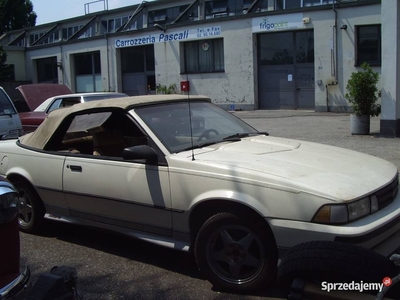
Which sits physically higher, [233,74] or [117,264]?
[233,74]

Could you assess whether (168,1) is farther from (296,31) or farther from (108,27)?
(296,31)

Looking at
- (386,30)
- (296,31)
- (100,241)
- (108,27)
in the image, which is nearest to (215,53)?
(296,31)

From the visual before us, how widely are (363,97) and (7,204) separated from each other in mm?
11332

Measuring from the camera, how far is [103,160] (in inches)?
179

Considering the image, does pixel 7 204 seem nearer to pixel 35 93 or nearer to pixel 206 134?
pixel 206 134

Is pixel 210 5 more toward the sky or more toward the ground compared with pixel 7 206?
more toward the sky

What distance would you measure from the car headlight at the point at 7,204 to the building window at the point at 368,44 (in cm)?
1921

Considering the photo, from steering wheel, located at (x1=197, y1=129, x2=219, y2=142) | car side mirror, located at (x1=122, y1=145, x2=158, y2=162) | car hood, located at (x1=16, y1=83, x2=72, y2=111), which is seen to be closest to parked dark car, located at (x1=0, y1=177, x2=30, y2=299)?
car side mirror, located at (x1=122, y1=145, x2=158, y2=162)

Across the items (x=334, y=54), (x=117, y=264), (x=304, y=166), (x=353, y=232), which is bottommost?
(x=117, y=264)

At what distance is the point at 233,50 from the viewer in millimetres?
23594

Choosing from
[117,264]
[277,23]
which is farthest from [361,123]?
[277,23]

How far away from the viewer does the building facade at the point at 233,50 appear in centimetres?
2028

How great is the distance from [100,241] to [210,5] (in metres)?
22.7

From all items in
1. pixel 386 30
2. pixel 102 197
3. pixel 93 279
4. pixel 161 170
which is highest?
pixel 386 30
